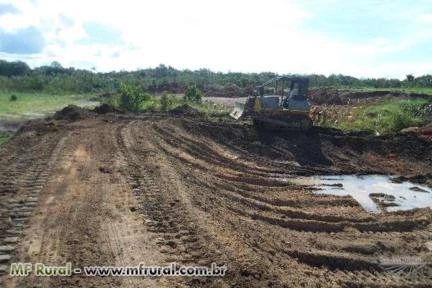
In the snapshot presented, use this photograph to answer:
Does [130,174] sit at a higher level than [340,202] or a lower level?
higher

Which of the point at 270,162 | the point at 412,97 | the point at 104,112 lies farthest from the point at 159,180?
the point at 412,97

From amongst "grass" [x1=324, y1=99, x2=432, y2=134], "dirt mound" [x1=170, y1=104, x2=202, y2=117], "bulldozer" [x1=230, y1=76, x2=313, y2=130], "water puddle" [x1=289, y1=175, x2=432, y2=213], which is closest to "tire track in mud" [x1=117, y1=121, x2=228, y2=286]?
"water puddle" [x1=289, y1=175, x2=432, y2=213]

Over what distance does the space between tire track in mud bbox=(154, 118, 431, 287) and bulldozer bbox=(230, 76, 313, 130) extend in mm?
5725

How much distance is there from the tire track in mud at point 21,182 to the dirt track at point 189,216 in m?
0.03

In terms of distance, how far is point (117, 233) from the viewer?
25.3 ft

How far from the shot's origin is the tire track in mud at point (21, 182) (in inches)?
294

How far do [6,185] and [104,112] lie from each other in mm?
16082

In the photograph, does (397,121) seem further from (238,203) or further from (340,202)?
(238,203)

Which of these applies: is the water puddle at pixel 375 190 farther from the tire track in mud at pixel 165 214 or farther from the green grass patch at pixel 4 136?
the green grass patch at pixel 4 136

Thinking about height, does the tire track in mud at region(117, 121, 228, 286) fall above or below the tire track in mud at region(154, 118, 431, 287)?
above

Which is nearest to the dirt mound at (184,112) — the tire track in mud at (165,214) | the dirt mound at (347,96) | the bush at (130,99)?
the bush at (130,99)

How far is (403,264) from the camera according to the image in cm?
822

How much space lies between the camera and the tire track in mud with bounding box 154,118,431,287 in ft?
25.3

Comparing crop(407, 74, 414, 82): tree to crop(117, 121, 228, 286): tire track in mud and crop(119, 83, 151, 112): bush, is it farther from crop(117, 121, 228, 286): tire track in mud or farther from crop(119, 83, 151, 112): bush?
crop(117, 121, 228, 286): tire track in mud
